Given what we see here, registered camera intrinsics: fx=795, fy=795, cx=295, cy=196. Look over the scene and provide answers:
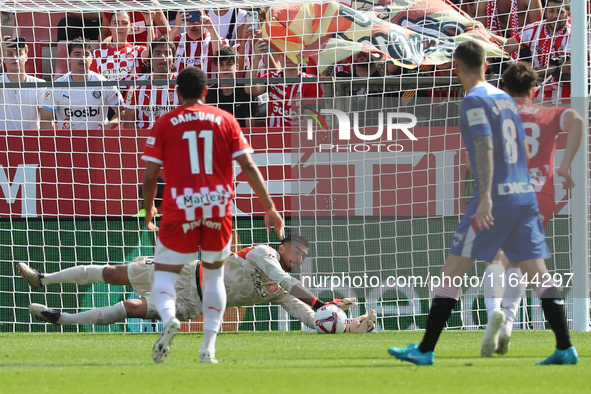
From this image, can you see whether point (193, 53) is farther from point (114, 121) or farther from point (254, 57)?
point (114, 121)

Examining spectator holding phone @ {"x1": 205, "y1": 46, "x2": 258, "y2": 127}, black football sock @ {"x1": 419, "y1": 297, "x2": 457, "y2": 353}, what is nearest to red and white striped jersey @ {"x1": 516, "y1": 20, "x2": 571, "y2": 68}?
spectator holding phone @ {"x1": 205, "y1": 46, "x2": 258, "y2": 127}

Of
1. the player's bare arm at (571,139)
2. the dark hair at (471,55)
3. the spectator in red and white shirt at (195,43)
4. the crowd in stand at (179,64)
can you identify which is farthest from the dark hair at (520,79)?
the spectator in red and white shirt at (195,43)

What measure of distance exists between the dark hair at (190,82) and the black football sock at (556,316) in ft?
8.29

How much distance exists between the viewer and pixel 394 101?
9.32 m

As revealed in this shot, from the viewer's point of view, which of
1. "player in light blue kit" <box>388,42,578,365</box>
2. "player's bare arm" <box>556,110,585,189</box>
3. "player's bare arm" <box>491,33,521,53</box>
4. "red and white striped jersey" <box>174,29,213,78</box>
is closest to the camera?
"player in light blue kit" <box>388,42,578,365</box>

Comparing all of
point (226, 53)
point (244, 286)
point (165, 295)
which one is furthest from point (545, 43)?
point (165, 295)

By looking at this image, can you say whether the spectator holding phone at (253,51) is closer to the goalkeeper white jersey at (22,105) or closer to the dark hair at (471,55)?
the goalkeeper white jersey at (22,105)

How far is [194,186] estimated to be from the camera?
496cm

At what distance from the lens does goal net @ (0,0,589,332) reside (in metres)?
8.93

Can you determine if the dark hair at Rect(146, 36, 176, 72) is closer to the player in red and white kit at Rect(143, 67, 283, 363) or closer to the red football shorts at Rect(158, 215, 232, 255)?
the player in red and white kit at Rect(143, 67, 283, 363)

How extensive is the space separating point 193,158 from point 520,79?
2262 millimetres

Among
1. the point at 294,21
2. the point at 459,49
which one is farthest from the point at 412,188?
the point at 459,49

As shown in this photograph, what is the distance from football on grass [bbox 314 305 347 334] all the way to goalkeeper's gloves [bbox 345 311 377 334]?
171 millimetres

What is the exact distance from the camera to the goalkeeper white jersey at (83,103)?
9.94 metres
